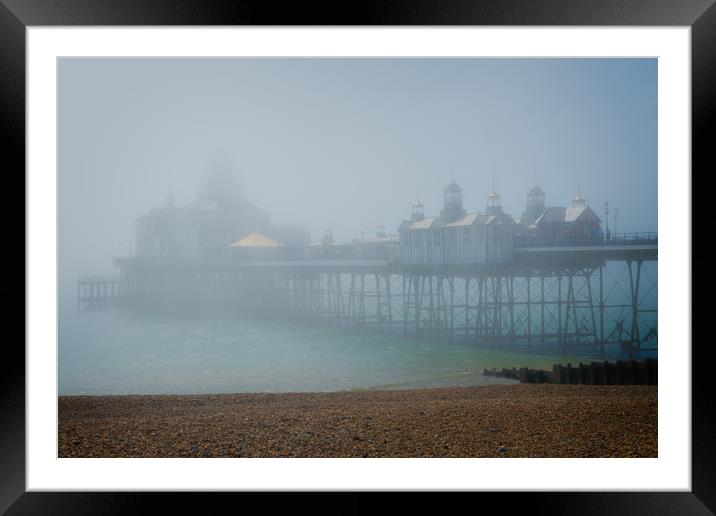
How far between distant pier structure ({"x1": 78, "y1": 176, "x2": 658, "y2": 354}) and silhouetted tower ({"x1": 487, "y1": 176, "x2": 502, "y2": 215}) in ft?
0.09

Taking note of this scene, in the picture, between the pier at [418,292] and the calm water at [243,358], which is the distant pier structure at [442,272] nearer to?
the pier at [418,292]

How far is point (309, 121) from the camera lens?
10.3 m

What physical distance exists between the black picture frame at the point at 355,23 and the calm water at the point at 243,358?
248 inches

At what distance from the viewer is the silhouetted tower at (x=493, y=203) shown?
1083 cm

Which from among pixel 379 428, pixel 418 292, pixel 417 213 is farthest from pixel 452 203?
pixel 379 428

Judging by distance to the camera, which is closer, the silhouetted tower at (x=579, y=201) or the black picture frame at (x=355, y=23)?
the black picture frame at (x=355, y=23)

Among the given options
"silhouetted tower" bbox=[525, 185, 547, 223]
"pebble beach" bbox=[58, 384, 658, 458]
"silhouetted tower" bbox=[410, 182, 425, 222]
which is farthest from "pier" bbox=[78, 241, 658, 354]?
"pebble beach" bbox=[58, 384, 658, 458]

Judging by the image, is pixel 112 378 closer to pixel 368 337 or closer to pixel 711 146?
pixel 368 337

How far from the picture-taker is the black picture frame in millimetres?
2150

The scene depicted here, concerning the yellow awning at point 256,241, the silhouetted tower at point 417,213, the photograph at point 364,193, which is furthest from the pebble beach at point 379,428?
the yellow awning at point 256,241

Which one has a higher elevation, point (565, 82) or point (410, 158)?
point (565, 82)

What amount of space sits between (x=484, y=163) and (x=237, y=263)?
242 inches

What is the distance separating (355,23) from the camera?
2.18 metres

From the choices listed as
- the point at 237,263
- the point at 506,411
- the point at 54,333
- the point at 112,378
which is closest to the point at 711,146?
the point at 506,411
